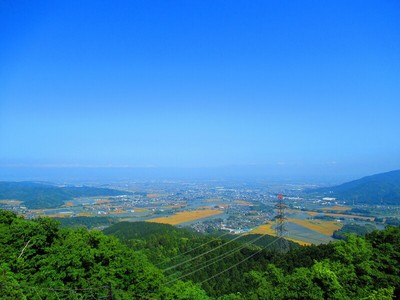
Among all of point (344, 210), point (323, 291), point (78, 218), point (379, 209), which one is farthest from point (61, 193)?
point (323, 291)

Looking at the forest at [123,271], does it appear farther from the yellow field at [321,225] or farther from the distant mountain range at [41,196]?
the distant mountain range at [41,196]

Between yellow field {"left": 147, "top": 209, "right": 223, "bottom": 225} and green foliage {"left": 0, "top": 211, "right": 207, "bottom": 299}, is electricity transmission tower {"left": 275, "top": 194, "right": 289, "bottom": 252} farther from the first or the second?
yellow field {"left": 147, "top": 209, "right": 223, "bottom": 225}

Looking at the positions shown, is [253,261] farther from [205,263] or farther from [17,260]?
[17,260]

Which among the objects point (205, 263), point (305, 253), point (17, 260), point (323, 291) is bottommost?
point (205, 263)

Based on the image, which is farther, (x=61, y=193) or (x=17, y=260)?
(x=61, y=193)

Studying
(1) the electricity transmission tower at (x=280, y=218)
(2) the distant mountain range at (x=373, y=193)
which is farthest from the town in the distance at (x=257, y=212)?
(1) the electricity transmission tower at (x=280, y=218)

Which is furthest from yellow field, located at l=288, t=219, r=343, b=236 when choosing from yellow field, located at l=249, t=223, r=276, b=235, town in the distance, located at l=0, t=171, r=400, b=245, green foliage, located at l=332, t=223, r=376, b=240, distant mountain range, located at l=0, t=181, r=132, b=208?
distant mountain range, located at l=0, t=181, r=132, b=208

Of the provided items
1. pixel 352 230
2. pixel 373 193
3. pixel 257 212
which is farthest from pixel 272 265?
pixel 373 193
